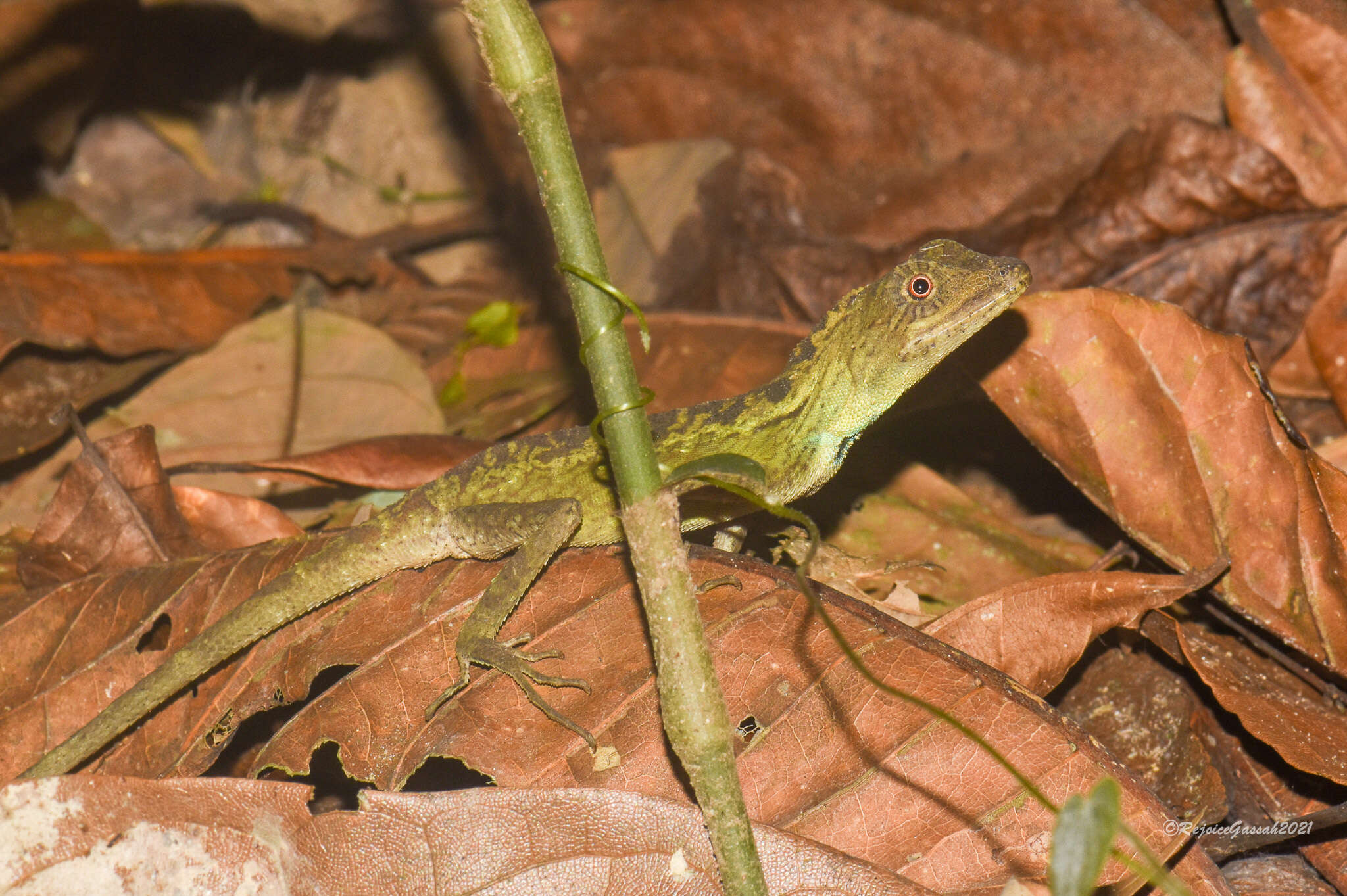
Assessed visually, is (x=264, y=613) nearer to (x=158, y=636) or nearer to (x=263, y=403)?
(x=158, y=636)

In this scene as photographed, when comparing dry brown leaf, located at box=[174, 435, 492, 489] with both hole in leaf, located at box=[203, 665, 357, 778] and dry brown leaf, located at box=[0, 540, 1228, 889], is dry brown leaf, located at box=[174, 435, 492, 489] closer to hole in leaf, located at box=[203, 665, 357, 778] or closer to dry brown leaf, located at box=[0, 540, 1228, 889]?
dry brown leaf, located at box=[0, 540, 1228, 889]

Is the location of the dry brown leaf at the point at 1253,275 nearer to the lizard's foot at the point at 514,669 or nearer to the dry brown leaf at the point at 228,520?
the lizard's foot at the point at 514,669

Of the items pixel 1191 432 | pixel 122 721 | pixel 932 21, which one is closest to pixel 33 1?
pixel 122 721

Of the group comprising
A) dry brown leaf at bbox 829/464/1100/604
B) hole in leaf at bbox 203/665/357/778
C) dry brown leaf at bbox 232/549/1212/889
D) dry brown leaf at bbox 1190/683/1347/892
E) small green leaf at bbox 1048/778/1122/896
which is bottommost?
dry brown leaf at bbox 1190/683/1347/892

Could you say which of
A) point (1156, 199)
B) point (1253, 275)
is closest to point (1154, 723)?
point (1253, 275)

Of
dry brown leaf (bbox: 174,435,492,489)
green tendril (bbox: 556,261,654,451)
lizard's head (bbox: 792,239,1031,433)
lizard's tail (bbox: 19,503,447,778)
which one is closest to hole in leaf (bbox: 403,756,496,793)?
lizard's tail (bbox: 19,503,447,778)

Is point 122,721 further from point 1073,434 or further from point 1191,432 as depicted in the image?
point 1191,432

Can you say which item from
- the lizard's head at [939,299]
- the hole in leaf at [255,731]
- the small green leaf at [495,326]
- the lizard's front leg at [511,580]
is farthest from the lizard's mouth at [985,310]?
the small green leaf at [495,326]
